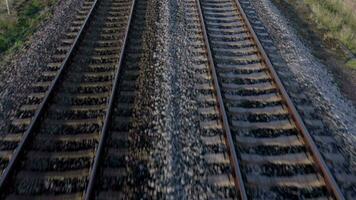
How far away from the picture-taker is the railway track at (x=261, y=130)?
22.0 ft

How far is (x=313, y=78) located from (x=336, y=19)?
16.2 ft

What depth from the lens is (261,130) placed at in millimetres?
7992

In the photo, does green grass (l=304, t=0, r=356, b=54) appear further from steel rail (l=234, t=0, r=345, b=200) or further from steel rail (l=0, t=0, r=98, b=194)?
steel rail (l=0, t=0, r=98, b=194)

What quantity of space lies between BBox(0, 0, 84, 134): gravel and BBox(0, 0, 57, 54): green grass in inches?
15.6

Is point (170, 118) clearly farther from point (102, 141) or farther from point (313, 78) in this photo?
point (313, 78)

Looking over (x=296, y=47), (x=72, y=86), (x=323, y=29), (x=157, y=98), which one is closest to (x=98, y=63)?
(x=72, y=86)

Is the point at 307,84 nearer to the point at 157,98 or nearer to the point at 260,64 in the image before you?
the point at 260,64

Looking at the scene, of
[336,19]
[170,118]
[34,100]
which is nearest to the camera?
[170,118]

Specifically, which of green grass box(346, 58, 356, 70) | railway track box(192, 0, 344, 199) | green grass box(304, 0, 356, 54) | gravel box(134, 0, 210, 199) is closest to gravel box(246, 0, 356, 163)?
railway track box(192, 0, 344, 199)

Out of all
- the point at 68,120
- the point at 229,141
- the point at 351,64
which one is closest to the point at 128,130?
the point at 68,120

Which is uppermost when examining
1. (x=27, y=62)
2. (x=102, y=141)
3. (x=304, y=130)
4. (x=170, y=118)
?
(x=304, y=130)

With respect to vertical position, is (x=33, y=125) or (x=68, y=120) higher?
(x=33, y=125)

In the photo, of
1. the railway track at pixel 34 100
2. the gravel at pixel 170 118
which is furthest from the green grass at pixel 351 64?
the railway track at pixel 34 100

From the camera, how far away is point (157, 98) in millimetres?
8883
